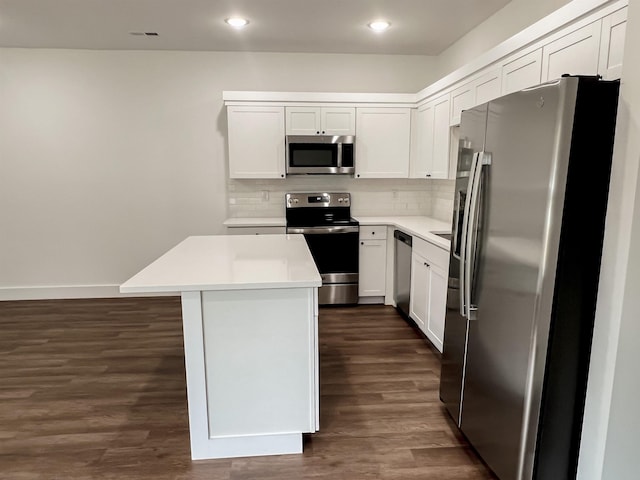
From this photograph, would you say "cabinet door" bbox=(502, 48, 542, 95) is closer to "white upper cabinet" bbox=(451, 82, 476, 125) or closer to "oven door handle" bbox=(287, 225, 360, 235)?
"white upper cabinet" bbox=(451, 82, 476, 125)

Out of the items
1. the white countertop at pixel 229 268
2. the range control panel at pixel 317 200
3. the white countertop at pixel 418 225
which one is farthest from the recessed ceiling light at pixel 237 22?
the white countertop at pixel 418 225

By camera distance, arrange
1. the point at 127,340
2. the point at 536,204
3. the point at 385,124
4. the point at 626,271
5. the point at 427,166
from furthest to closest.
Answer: the point at 385,124, the point at 427,166, the point at 127,340, the point at 536,204, the point at 626,271

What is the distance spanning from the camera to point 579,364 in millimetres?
1639

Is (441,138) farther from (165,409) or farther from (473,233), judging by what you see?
(165,409)

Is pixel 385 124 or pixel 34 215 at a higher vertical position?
pixel 385 124

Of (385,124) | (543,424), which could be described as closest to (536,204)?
(543,424)

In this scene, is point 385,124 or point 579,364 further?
point 385,124

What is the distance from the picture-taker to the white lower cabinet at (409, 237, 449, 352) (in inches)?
122

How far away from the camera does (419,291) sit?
11.9ft

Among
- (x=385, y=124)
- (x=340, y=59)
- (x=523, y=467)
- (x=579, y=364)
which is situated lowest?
(x=523, y=467)

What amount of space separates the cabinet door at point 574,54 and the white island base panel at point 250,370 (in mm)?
1630

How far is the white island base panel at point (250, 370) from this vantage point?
6.54 feet

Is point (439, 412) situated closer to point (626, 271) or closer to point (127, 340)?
point (626, 271)

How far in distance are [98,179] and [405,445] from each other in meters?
4.20
